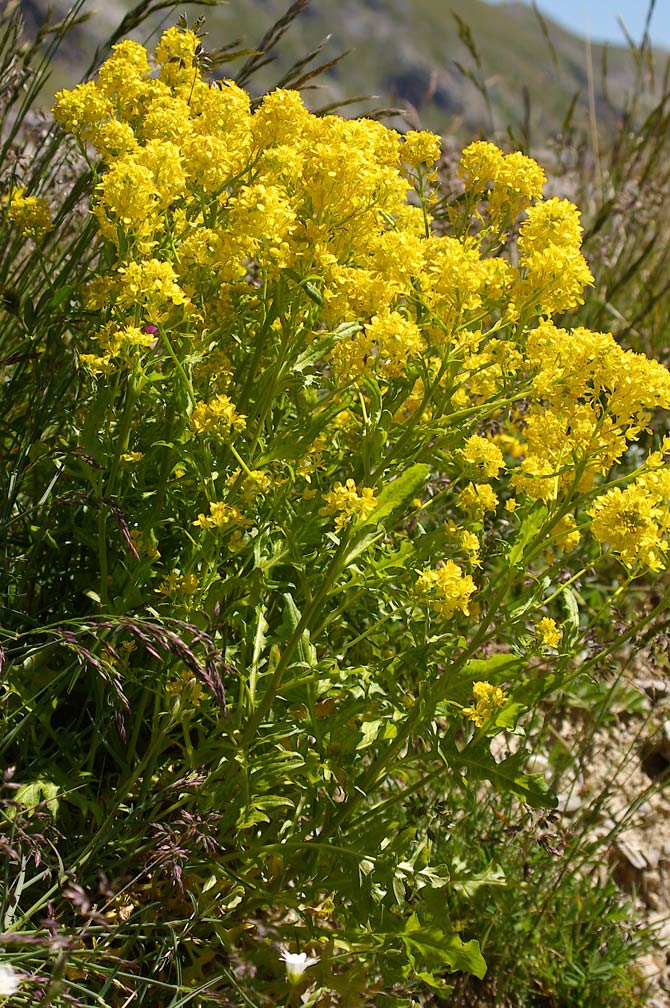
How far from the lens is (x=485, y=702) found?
1790 millimetres

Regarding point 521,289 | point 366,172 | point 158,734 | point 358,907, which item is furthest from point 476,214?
point 358,907

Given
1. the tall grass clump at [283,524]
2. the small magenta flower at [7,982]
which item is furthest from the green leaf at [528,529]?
the small magenta flower at [7,982]

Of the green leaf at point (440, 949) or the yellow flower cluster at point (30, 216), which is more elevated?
the yellow flower cluster at point (30, 216)

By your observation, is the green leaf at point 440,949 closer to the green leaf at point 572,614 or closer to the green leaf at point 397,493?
the green leaf at point 572,614

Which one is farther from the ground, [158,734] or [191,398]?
[191,398]

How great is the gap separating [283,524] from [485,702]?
52 cm

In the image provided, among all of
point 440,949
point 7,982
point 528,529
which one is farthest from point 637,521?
point 7,982

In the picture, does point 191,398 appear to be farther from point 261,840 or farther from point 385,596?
point 261,840

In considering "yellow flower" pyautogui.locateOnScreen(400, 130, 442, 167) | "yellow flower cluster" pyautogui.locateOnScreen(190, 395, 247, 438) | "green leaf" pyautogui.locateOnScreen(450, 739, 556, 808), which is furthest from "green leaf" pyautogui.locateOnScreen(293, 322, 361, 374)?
"green leaf" pyautogui.locateOnScreen(450, 739, 556, 808)

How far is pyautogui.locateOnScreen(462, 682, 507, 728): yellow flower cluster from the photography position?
5.77 feet

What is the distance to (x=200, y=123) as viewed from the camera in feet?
6.56

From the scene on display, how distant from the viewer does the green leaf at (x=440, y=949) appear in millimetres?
1788

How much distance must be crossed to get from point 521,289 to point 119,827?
4.33 feet

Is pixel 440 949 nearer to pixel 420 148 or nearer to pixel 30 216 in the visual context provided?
pixel 420 148
